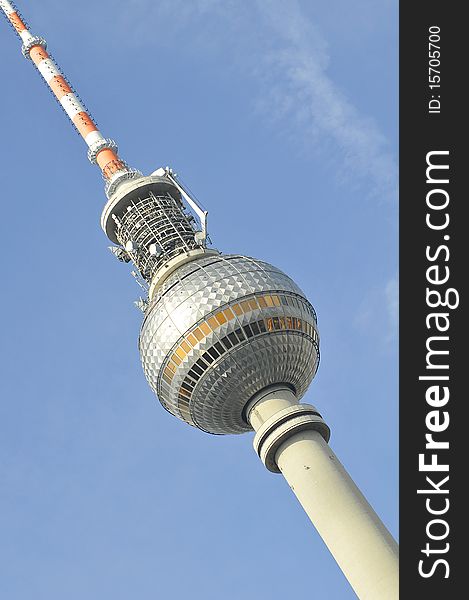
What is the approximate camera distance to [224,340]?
52.5m

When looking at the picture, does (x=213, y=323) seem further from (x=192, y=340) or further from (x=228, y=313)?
(x=192, y=340)

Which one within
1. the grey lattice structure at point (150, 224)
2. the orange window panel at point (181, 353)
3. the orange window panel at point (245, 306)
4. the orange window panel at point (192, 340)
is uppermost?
the grey lattice structure at point (150, 224)

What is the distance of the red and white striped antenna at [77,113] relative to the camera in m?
74.3

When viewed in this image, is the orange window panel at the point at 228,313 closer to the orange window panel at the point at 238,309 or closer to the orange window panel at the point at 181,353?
the orange window panel at the point at 238,309

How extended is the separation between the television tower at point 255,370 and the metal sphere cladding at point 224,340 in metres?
0.08

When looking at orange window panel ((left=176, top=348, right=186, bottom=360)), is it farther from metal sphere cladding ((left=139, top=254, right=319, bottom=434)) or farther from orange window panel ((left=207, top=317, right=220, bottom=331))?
orange window panel ((left=207, top=317, right=220, bottom=331))

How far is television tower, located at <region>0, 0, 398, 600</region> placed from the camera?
45.7 meters

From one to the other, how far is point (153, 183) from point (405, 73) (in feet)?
112

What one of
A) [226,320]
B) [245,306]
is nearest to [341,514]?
[226,320]

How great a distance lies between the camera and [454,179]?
36.3 m

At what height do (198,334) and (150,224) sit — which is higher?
(150,224)

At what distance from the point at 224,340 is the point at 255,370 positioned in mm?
3073

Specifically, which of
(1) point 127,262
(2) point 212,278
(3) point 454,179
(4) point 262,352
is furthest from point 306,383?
(3) point 454,179

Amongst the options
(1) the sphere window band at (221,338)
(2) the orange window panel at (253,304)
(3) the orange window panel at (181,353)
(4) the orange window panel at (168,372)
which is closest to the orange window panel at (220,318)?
(1) the sphere window band at (221,338)
